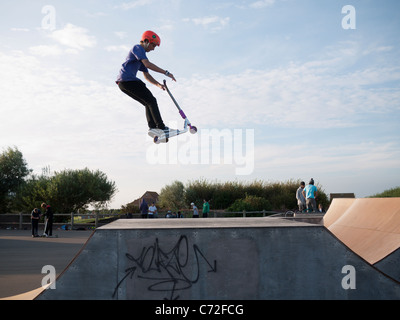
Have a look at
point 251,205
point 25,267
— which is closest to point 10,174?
point 251,205

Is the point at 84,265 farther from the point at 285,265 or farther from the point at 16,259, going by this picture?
the point at 16,259

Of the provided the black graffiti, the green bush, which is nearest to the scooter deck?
the black graffiti

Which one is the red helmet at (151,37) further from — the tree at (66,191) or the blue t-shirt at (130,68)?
the tree at (66,191)

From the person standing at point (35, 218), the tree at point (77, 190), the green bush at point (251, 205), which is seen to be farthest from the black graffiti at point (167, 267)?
the tree at point (77, 190)

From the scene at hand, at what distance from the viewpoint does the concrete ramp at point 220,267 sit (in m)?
4.48

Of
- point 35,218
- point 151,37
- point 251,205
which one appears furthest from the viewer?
point 251,205

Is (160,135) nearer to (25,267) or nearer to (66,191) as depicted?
(25,267)

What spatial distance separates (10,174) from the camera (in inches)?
1372

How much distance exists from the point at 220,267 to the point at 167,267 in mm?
676

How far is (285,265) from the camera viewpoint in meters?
4.57

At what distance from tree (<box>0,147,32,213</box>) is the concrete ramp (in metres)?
32.7

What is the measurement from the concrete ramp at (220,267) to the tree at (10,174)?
107 ft

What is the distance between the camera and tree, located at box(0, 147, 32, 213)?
110ft
